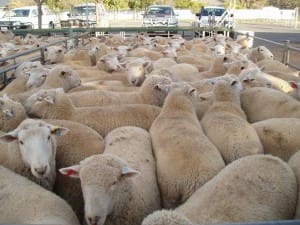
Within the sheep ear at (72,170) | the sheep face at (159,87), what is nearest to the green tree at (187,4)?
the sheep face at (159,87)

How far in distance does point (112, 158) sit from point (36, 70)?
3.50 meters

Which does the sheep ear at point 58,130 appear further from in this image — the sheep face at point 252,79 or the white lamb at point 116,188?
the sheep face at point 252,79

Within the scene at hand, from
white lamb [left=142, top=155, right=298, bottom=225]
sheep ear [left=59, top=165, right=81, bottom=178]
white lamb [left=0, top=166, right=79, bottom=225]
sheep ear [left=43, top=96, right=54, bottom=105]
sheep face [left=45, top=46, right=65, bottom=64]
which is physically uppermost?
sheep face [left=45, top=46, right=65, bottom=64]

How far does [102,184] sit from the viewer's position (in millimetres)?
2541

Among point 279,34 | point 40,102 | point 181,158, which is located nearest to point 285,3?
point 279,34

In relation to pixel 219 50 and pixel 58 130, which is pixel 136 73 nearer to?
pixel 58 130

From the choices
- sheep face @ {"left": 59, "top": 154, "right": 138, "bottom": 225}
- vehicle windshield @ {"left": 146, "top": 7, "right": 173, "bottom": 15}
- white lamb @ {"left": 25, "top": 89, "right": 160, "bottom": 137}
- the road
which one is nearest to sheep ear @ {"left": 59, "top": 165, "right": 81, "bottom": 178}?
sheep face @ {"left": 59, "top": 154, "right": 138, "bottom": 225}

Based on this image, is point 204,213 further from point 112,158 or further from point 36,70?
point 36,70

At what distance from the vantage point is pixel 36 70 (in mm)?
5777

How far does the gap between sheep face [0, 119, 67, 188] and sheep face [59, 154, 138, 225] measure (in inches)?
12.7

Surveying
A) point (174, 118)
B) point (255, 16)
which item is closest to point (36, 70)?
point (174, 118)

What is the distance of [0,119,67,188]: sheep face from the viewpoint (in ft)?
9.65

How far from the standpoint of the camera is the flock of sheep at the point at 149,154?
8.38 ft

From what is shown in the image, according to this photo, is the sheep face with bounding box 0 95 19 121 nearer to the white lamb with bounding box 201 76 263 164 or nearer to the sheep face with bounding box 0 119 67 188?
the sheep face with bounding box 0 119 67 188
